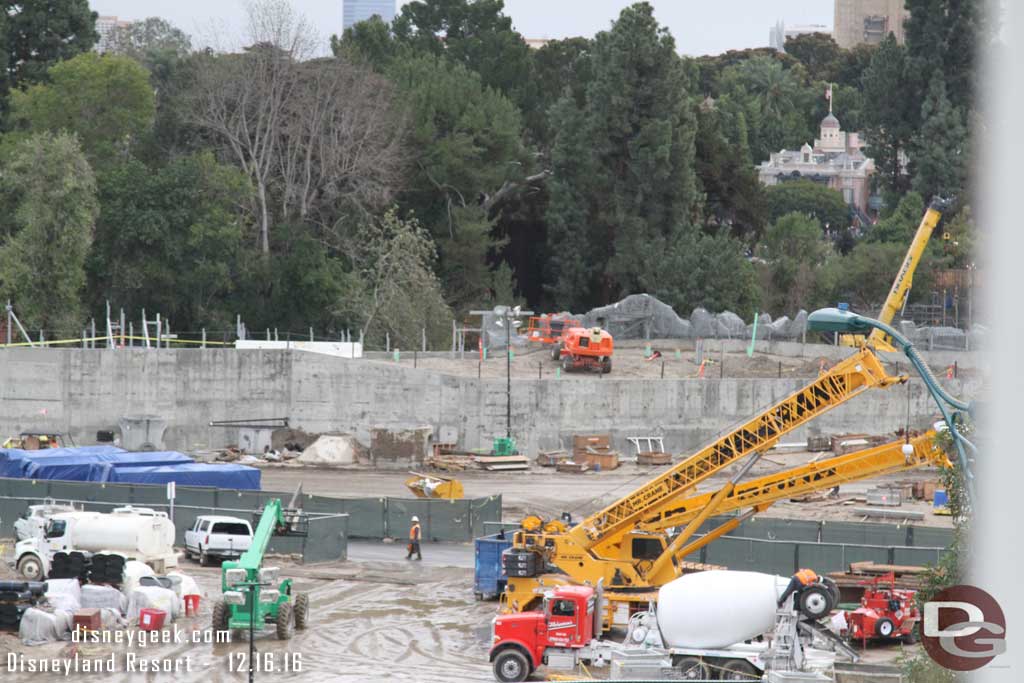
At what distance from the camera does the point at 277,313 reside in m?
72.5

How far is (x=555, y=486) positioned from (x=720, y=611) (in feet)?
93.3

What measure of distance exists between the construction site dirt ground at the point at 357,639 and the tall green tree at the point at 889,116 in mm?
74599

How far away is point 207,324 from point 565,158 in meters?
22.3

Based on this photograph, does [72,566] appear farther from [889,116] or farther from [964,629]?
[889,116]

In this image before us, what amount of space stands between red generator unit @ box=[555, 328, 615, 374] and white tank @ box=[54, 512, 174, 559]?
2914cm

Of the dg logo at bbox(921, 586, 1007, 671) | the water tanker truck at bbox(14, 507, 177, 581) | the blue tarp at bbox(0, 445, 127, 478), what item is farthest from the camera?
the blue tarp at bbox(0, 445, 127, 478)

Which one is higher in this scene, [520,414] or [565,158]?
[565,158]

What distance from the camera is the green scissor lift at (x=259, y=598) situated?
28.6 meters

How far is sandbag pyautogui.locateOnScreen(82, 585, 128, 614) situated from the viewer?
29.6 metres

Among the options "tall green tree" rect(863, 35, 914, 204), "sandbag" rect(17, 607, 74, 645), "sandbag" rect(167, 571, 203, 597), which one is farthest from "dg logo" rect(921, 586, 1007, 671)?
"tall green tree" rect(863, 35, 914, 204)

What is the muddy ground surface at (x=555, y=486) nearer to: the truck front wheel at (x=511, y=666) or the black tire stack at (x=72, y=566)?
the black tire stack at (x=72, y=566)

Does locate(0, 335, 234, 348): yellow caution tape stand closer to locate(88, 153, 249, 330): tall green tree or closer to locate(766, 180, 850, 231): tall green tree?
locate(88, 153, 249, 330): tall green tree

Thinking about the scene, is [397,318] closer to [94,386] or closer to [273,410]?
[273,410]

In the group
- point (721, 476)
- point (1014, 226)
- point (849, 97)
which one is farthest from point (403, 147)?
point (849, 97)
